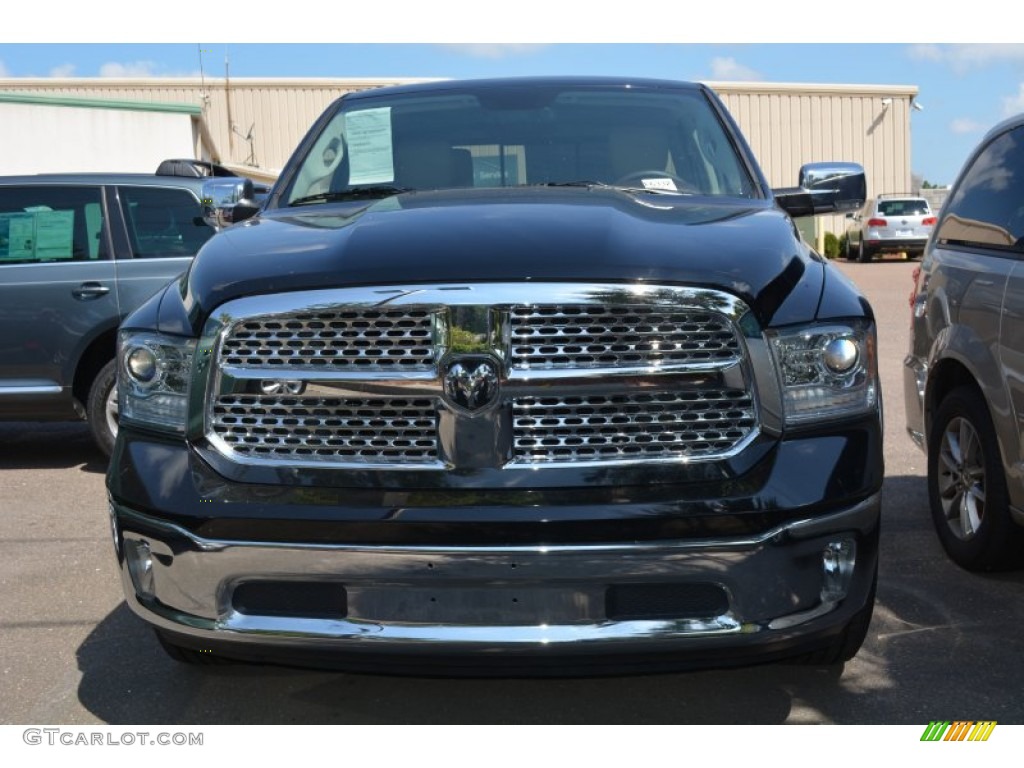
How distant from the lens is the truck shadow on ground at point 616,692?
3.55m

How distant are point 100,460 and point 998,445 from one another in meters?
5.38

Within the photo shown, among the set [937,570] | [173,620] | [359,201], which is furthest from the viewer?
[937,570]

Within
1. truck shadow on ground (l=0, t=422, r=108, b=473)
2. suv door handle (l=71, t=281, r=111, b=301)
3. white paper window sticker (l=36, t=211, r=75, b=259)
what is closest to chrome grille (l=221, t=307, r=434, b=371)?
suv door handle (l=71, t=281, r=111, b=301)

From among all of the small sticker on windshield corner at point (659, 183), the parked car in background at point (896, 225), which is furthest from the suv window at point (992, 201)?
the parked car in background at point (896, 225)

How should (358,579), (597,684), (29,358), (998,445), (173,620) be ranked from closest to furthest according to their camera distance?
(358,579) → (173,620) → (597,684) → (998,445) → (29,358)

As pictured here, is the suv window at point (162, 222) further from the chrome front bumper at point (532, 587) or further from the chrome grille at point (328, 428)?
the chrome front bumper at point (532, 587)

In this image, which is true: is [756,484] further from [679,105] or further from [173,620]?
[679,105]

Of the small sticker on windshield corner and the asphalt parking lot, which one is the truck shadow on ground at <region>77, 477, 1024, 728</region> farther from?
the small sticker on windshield corner

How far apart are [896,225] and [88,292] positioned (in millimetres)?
26478

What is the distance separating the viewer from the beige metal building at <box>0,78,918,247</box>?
37719 mm

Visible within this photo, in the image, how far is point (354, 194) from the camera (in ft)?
14.1

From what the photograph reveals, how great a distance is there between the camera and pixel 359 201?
4137mm

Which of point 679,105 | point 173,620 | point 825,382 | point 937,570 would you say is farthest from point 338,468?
point 937,570
